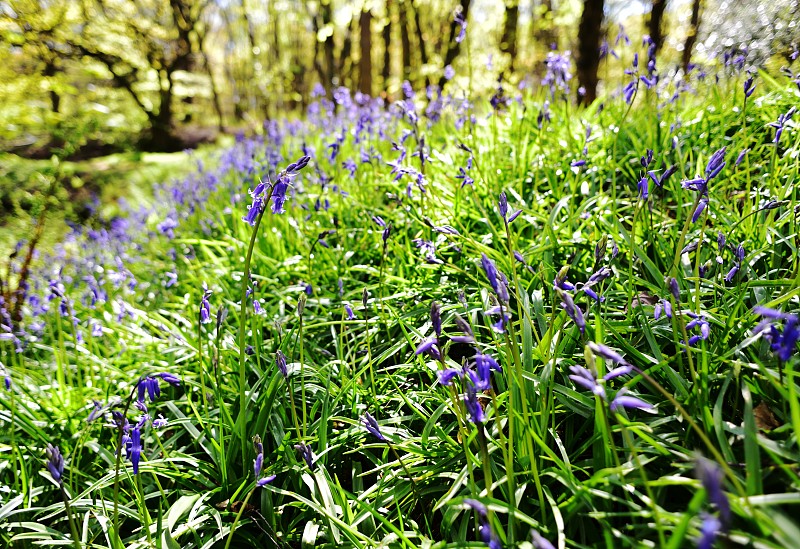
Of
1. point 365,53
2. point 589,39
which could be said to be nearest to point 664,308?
point 589,39

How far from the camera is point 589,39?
6.45 metres

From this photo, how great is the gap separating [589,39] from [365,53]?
413 centimetres

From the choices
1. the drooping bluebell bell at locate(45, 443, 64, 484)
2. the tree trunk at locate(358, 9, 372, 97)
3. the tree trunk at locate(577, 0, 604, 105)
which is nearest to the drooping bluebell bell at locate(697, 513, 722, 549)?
the drooping bluebell bell at locate(45, 443, 64, 484)

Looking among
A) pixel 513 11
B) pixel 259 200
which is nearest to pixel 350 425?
pixel 259 200

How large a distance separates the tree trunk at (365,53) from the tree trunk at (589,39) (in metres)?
3.56

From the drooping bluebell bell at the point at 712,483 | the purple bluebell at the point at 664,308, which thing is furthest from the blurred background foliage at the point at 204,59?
the drooping bluebell bell at the point at 712,483

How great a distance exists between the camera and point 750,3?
368cm

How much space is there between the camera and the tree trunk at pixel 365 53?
343 inches

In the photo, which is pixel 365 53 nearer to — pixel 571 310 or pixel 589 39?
pixel 589 39

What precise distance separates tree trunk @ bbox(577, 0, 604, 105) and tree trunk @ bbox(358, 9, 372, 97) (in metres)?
3.56

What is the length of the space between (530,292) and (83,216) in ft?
32.6

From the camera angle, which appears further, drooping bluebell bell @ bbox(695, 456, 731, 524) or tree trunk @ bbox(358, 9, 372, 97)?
tree trunk @ bbox(358, 9, 372, 97)

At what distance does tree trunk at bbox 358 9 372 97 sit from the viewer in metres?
8.72

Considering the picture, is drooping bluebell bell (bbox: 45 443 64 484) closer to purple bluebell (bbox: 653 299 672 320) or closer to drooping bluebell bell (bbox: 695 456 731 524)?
drooping bluebell bell (bbox: 695 456 731 524)
